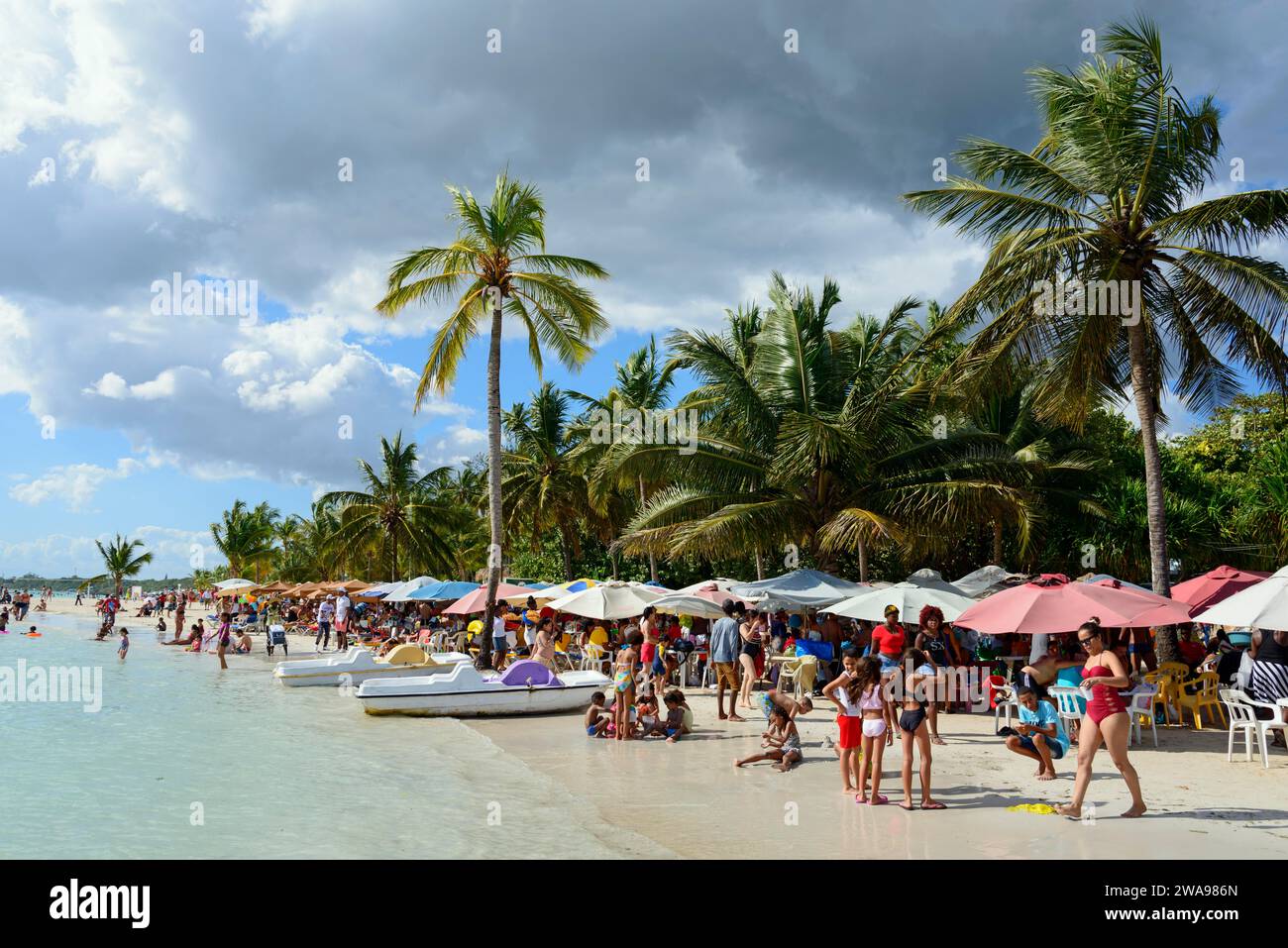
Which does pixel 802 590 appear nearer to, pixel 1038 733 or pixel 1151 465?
pixel 1151 465

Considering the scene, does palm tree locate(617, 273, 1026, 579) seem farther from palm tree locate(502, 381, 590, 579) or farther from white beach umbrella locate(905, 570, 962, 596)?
palm tree locate(502, 381, 590, 579)

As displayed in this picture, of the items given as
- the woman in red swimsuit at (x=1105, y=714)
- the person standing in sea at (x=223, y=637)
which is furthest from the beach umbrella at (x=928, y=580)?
the person standing in sea at (x=223, y=637)

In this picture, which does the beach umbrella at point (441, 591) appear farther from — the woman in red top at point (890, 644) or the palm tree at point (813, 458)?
the woman in red top at point (890, 644)

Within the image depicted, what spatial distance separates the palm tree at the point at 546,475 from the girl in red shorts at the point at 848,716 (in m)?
24.6

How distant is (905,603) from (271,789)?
29.5ft

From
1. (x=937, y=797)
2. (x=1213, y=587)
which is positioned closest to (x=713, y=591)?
(x=1213, y=587)

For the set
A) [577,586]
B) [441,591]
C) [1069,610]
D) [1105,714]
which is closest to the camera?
[1105,714]

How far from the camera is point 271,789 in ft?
36.2

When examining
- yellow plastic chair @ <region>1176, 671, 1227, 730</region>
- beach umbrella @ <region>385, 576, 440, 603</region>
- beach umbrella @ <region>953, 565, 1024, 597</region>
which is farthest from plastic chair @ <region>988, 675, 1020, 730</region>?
beach umbrella @ <region>385, 576, 440, 603</region>

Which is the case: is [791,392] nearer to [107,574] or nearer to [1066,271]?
[1066,271]

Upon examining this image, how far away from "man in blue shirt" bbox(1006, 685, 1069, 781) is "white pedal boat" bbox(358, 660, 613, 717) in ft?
29.3

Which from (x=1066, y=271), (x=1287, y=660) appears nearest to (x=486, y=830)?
(x=1287, y=660)

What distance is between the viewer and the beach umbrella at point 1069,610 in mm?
10812

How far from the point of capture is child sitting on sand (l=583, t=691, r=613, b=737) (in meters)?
13.9
